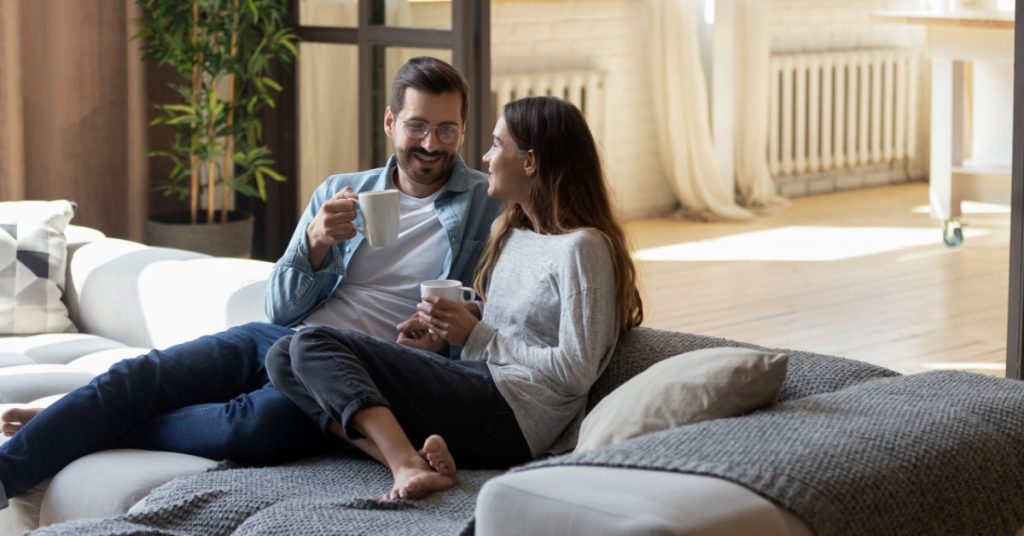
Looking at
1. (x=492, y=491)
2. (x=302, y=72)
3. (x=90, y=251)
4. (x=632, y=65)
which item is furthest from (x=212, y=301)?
(x=632, y=65)

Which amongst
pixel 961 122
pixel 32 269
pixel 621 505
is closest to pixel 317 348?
pixel 621 505

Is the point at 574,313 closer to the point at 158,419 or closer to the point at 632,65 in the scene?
the point at 158,419

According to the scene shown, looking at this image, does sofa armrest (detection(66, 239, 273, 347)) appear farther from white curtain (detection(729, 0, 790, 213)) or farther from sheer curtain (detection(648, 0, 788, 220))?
white curtain (detection(729, 0, 790, 213))

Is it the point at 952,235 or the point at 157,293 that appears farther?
the point at 952,235

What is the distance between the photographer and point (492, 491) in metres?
1.74

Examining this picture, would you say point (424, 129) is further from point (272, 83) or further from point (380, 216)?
point (272, 83)

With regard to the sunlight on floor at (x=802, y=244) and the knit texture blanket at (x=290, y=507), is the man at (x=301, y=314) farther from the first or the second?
the sunlight on floor at (x=802, y=244)

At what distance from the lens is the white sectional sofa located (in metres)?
3.04

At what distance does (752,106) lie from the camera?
24.7 feet

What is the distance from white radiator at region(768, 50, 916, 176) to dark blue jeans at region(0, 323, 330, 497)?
5.52 meters

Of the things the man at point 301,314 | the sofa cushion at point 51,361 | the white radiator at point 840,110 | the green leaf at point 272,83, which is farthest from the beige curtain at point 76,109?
the white radiator at point 840,110

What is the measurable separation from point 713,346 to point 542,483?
2.82 feet

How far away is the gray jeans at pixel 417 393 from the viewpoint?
2.38 meters

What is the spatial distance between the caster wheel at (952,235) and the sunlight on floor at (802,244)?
0.34 feet
